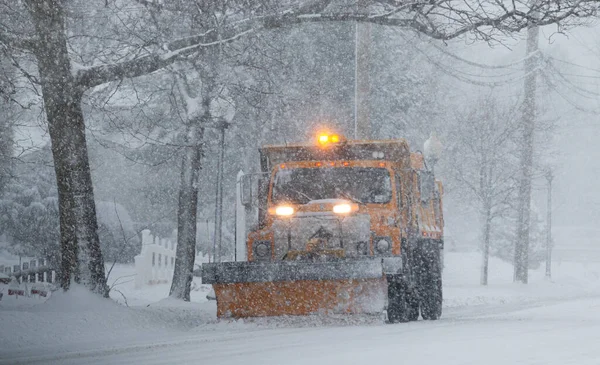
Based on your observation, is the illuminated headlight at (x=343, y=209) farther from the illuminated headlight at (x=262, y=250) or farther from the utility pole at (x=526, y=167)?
the utility pole at (x=526, y=167)

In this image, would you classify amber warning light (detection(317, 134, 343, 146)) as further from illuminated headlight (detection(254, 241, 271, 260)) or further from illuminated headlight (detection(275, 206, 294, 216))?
illuminated headlight (detection(254, 241, 271, 260))

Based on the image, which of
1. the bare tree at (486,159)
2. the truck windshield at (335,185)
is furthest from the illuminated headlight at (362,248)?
the bare tree at (486,159)

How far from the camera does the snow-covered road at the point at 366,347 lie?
7.19 meters

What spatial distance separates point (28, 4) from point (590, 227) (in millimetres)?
69265

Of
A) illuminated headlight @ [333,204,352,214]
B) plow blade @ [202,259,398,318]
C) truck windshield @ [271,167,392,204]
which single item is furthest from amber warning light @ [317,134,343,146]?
plow blade @ [202,259,398,318]

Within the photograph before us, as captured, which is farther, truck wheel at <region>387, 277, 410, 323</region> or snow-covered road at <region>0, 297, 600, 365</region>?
truck wheel at <region>387, 277, 410, 323</region>

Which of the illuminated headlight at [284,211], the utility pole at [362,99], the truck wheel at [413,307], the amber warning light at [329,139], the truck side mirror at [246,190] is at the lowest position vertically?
the truck wheel at [413,307]

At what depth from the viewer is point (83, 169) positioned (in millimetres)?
11641

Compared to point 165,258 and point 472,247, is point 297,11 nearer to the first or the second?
point 165,258

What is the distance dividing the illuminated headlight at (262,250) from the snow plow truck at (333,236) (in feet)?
0.04

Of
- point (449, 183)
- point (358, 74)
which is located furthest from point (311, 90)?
point (449, 183)

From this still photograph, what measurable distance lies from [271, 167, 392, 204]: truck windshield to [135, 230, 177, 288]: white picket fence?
10.1 meters

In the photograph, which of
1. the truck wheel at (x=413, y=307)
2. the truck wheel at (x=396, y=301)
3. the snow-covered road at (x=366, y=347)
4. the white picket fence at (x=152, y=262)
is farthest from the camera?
the white picket fence at (x=152, y=262)

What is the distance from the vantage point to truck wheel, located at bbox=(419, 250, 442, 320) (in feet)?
44.9
